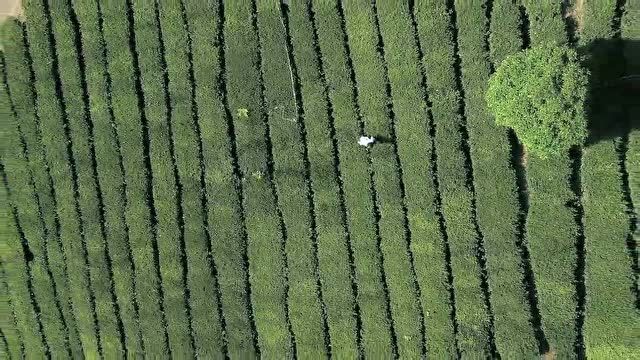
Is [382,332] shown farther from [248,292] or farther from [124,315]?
[124,315]

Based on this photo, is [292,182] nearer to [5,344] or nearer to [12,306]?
[12,306]

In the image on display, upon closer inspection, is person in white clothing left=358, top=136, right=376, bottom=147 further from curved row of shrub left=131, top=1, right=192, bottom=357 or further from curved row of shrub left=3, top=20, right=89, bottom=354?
curved row of shrub left=3, top=20, right=89, bottom=354

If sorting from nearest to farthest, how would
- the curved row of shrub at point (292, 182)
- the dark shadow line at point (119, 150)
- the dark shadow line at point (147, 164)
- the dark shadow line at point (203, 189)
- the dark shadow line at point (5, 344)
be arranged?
1. the curved row of shrub at point (292, 182)
2. the dark shadow line at point (203, 189)
3. the dark shadow line at point (147, 164)
4. the dark shadow line at point (119, 150)
5. the dark shadow line at point (5, 344)

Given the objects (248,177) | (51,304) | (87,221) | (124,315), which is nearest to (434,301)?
(248,177)

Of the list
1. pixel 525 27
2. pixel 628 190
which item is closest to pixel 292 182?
pixel 525 27

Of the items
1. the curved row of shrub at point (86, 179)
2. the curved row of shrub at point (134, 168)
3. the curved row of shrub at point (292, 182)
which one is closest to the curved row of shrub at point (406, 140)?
the curved row of shrub at point (292, 182)

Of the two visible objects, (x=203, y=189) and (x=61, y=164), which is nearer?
(x=203, y=189)

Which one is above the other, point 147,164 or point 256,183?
point 147,164

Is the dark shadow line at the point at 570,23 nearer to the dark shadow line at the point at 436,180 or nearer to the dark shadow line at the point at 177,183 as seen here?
the dark shadow line at the point at 436,180
